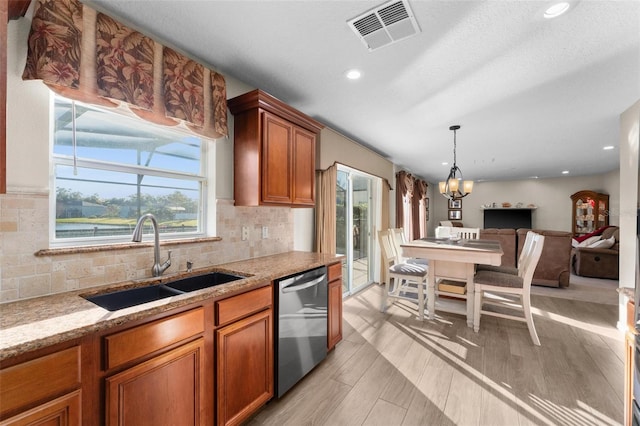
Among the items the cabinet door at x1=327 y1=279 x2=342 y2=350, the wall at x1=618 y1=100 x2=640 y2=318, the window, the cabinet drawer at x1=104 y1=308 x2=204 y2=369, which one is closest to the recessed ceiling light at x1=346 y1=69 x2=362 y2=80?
the window

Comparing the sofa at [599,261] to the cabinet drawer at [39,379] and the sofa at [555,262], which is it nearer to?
the sofa at [555,262]

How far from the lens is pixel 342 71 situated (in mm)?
2264

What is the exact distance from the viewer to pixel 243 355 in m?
1.64

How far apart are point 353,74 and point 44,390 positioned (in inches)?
101

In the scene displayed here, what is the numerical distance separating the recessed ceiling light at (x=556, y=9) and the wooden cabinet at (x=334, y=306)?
7.41 ft

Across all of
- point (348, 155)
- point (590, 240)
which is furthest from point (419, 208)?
point (348, 155)

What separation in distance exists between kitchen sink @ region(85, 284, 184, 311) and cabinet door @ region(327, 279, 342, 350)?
1328 millimetres

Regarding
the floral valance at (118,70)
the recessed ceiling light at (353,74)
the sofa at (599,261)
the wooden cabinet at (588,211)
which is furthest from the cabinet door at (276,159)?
the wooden cabinet at (588,211)

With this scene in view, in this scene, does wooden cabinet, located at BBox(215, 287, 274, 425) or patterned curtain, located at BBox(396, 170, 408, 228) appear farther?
patterned curtain, located at BBox(396, 170, 408, 228)

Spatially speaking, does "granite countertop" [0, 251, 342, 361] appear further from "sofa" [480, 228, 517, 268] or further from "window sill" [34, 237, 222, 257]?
"sofa" [480, 228, 517, 268]

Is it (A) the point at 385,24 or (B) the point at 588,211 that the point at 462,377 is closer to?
(A) the point at 385,24

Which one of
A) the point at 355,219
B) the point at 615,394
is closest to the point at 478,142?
the point at 355,219

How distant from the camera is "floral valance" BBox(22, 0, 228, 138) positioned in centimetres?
133

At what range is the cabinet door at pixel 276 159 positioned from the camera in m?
2.25
